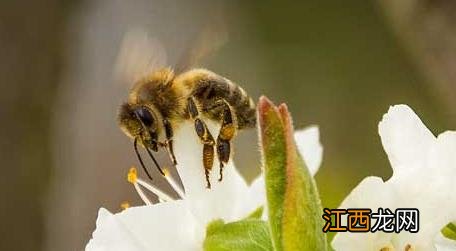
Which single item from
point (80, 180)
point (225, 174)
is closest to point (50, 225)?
point (80, 180)

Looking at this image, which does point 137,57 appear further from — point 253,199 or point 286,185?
point 286,185

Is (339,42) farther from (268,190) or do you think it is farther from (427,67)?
(268,190)

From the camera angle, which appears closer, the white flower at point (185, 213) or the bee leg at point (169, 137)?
the white flower at point (185, 213)

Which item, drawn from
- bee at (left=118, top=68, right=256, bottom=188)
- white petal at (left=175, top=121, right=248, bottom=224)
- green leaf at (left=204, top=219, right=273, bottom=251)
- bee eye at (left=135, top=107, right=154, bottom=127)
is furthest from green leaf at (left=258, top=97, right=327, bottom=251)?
bee eye at (left=135, top=107, right=154, bottom=127)

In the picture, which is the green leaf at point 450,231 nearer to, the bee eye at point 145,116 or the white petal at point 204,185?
the white petal at point 204,185

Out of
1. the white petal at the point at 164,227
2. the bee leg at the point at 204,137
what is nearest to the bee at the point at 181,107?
the bee leg at the point at 204,137

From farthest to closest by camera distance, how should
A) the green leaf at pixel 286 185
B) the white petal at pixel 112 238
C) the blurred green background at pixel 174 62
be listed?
the blurred green background at pixel 174 62
the white petal at pixel 112 238
the green leaf at pixel 286 185
